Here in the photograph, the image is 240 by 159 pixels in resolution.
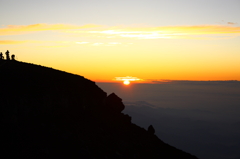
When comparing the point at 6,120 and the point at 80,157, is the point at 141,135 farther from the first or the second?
the point at 6,120

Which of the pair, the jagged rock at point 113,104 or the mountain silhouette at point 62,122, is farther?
the jagged rock at point 113,104

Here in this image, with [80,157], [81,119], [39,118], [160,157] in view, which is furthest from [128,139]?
[39,118]

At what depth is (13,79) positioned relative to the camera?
160ft

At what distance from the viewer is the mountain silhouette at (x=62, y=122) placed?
128 feet

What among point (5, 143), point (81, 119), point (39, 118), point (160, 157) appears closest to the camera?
point (5, 143)

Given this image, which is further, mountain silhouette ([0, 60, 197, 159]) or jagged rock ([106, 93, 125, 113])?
jagged rock ([106, 93, 125, 113])

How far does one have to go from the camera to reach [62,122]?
4584cm

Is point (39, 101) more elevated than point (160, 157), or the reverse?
point (39, 101)

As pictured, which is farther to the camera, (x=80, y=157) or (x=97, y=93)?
(x=97, y=93)

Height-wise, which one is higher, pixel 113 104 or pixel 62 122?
pixel 113 104

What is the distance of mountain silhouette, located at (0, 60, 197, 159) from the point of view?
128 feet

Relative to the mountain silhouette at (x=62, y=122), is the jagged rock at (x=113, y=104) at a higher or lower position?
higher

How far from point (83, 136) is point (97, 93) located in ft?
55.4

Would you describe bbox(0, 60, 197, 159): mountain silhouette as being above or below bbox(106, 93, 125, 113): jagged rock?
below
